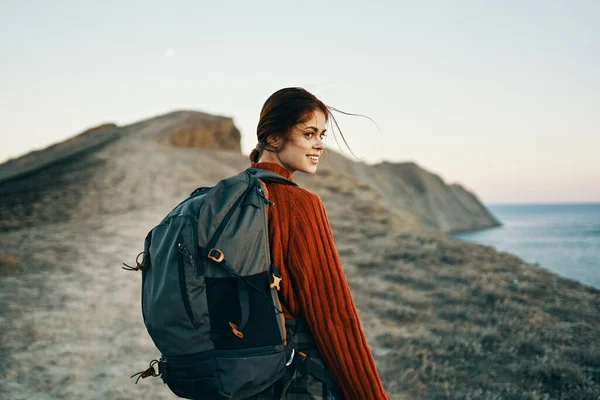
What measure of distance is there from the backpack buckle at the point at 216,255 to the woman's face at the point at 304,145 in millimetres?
480

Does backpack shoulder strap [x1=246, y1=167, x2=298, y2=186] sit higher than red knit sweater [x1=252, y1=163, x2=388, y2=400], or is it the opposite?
backpack shoulder strap [x1=246, y1=167, x2=298, y2=186]

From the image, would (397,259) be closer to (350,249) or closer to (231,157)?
(350,249)

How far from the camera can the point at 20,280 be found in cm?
727

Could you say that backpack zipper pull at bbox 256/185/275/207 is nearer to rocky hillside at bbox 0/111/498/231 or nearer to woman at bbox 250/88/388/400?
woman at bbox 250/88/388/400

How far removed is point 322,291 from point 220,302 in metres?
0.32

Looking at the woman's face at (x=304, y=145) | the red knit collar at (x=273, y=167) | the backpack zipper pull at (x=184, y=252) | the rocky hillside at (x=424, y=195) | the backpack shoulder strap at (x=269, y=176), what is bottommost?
the rocky hillside at (x=424, y=195)

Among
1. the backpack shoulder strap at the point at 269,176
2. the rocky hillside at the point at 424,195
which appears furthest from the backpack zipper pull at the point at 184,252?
the rocky hillside at the point at 424,195

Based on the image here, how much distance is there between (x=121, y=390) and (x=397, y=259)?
21.7ft

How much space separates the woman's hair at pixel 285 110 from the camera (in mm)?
1597

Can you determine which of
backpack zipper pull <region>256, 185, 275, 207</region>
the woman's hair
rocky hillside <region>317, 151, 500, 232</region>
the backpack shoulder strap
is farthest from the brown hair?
rocky hillside <region>317, 151, 500, 232</region>

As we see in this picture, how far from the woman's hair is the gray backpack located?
307 millimetres

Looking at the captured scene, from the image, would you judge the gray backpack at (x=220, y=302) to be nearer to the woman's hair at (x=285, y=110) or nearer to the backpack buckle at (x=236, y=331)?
the backpack buckle at (x=236, y=331)

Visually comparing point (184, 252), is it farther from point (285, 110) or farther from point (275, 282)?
point (285, 110)

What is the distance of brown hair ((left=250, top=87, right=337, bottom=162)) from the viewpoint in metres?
1.60
